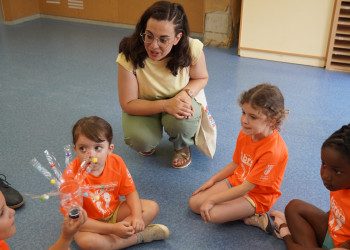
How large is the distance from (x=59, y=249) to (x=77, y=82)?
232 cm

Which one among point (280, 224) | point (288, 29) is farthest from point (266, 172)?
point (288, 29)

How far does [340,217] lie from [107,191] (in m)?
0.90

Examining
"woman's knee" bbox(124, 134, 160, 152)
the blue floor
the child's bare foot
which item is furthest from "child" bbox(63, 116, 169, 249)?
"woman's knee" bbox(124, 134, 160, 152)

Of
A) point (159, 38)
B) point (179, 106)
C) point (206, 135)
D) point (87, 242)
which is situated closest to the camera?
point (87, 242)

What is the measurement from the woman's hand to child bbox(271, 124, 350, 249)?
2.20 ft

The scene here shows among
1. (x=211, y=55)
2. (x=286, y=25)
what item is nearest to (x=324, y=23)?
(x=286, y=25)

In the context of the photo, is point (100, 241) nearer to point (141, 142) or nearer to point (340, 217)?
point (141, 142)

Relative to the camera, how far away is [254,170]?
166 centimetres

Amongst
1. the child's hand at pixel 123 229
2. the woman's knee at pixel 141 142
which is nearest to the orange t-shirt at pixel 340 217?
the child's hand at pixel 123 229

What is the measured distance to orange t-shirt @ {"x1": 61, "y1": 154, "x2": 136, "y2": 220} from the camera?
5.16 feet

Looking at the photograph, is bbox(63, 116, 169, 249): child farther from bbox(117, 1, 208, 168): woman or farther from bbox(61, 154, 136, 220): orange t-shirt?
bbox(117, 1, 208, 168): woman

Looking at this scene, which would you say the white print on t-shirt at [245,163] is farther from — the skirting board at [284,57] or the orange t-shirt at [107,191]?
the skirting board at [284,57]

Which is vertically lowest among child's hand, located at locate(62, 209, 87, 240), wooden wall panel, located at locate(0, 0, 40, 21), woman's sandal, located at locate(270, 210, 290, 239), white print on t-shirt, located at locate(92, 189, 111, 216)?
woman's sandal, located at locate(270, 210, 290, 239)

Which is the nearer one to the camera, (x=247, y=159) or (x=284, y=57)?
(x=247, y=159)
